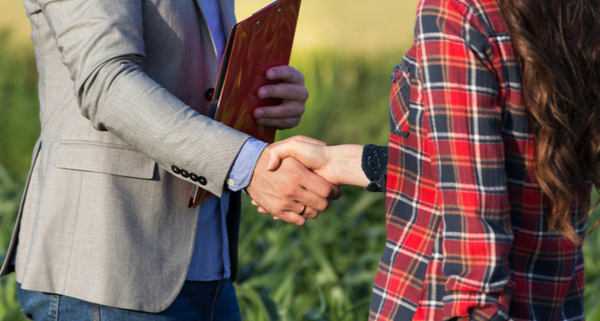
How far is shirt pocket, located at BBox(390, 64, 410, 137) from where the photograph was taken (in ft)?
3.57

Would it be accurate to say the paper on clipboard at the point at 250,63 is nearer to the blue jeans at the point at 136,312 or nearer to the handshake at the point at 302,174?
the handshake at the point at 302,174

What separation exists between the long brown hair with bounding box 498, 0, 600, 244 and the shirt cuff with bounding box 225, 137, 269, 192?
2.21 feet

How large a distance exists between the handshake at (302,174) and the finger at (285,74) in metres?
0.28

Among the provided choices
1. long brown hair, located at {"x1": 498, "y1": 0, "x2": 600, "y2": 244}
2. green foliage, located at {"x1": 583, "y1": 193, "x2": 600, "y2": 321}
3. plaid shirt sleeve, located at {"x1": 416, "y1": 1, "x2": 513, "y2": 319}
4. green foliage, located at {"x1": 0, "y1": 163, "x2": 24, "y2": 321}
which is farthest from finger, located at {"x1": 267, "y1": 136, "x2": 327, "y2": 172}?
green foliage, located at {"x1": 0, "y1": 163, "x2": 24, "y2": 321}

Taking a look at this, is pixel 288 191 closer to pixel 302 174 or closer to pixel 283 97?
pixel 302 174

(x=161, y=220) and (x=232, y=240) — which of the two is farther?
(x=232, y=240)

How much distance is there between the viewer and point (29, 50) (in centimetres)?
469

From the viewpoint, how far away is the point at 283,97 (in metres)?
1.67

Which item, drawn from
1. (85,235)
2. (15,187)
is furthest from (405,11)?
(85,235)

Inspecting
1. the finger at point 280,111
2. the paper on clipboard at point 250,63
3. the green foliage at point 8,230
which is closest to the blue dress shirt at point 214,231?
the paper on clipboard at point 250,63

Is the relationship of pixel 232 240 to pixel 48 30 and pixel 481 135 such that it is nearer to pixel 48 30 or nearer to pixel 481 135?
pixel 48 30

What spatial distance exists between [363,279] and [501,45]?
201 centimetres

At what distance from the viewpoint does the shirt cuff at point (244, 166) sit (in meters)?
1.34

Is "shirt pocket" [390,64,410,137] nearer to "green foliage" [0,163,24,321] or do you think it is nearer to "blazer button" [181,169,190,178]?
"blazer button" [181,169,190,178]
